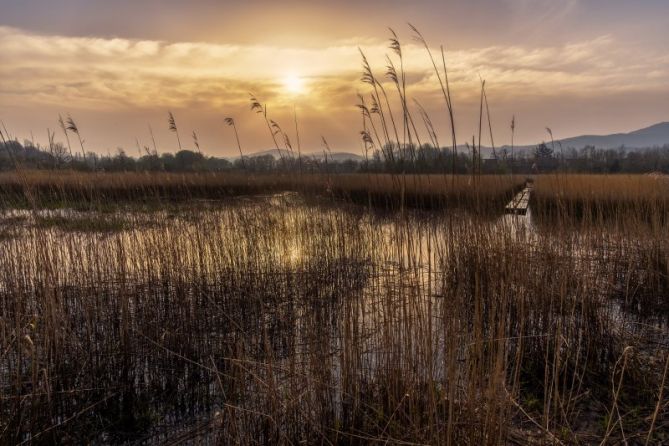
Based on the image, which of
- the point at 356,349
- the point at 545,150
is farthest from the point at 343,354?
the point at 545,150

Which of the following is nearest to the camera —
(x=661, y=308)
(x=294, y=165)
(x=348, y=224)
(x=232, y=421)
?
(x=232, y=421)

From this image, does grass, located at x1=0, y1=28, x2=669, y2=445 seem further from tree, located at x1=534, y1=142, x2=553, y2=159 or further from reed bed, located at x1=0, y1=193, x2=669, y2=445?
tree, located at x1=534, y1=142, x2=553, y2=159

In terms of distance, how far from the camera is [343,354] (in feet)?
7.75

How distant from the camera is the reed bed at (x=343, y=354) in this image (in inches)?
84.6

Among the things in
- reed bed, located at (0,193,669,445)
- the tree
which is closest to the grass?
reed bed, located at (0,193,669,445)

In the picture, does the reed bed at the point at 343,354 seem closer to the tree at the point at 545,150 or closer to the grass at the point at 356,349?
the grass at the point at 356,349

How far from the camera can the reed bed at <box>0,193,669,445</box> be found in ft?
7.05

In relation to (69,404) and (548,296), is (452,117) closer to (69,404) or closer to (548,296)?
(548,296)

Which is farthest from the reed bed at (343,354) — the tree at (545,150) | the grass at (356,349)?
the tree at (545,150)

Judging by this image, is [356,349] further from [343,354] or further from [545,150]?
Answer: [545,150]

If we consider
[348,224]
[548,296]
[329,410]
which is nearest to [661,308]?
[548,296]

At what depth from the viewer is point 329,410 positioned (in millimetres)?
2346

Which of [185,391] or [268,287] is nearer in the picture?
[185,391]

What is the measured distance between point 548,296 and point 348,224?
283 cm
